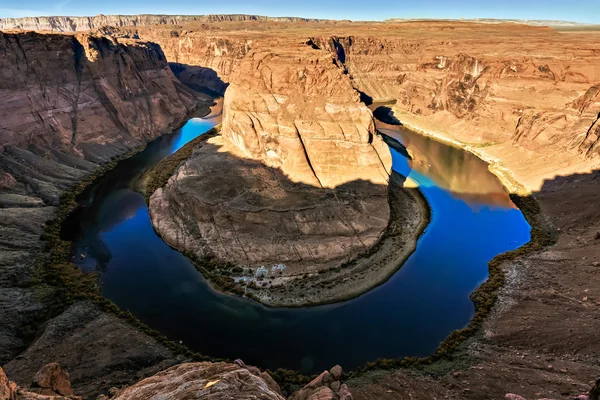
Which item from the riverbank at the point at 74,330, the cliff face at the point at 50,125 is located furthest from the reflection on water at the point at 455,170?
the cliff face at the point at 50,125

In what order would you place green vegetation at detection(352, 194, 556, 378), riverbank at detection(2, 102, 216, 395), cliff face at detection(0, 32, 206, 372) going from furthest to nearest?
cliff face at detection(0, 32, 206, 372), green vegetation at detection(352, 194, 556, 378), riverbank at detection(2, 102, 216, 395)

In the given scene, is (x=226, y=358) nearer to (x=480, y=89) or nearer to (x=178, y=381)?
(x=178, y=381)

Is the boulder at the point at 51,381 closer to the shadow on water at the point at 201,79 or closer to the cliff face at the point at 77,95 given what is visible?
the cliff face at the point at 77,95

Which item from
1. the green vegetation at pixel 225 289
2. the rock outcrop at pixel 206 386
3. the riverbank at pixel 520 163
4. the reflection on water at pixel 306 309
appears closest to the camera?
the rock outcrop at pixel 206 386

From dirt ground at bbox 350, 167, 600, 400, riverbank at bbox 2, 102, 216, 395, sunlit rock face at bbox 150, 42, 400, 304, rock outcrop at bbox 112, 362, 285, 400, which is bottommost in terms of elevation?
riverbank at bbox 2, 102, 216, 395

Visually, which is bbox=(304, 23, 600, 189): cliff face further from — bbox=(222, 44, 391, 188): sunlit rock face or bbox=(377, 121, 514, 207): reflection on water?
bbox=(222, 44, 391, 188): sunlit rock face

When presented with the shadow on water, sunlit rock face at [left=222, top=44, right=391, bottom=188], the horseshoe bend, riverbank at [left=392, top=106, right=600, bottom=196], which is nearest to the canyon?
the horseshoe bend
